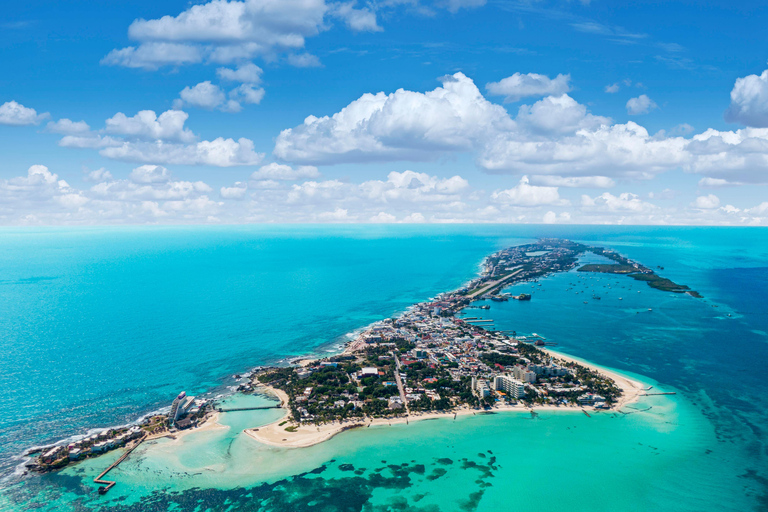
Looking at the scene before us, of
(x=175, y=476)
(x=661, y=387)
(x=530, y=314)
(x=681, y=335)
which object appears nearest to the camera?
(x=175, y=476)

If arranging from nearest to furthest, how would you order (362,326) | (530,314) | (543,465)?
(543,465) < (362,326) < (530,314)

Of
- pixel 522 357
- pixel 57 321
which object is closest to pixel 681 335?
pixel 522 357

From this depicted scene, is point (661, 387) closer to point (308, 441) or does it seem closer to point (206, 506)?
point (308, 441)

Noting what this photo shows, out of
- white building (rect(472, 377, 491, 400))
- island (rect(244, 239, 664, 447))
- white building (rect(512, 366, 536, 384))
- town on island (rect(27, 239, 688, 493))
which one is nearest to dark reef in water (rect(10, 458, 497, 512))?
town on island (rect(27, 239, 688, 493))

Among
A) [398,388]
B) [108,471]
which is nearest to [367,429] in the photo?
[398,388]

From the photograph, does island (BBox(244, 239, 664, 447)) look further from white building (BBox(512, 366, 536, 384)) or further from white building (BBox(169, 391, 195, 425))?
white building (BBox(169, 391, 195, 425))

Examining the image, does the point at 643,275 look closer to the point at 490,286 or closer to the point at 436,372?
the point at 490,286

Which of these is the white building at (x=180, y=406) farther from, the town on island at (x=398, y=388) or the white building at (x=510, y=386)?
the white building at (x=510, y=386)

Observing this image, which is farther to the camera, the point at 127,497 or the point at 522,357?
the point at 522,357
